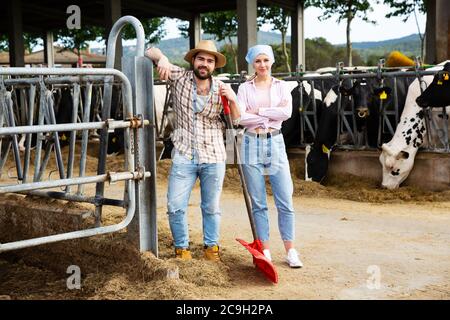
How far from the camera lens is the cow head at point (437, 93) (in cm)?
848

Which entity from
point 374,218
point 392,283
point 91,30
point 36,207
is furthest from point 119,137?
point 91,30

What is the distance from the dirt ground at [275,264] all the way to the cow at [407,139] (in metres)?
1.68

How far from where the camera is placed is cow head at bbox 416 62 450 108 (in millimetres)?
8477

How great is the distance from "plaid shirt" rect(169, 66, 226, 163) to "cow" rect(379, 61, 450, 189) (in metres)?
4.73

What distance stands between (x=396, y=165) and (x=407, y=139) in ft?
1.43

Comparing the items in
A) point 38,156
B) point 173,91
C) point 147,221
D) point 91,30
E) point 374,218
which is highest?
point 91,30

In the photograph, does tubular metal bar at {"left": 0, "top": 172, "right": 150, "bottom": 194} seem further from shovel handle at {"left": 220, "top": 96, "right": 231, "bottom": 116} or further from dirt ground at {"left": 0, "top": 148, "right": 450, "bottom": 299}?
shovel handle at {"left": 220, "top": 96, "right": 231, "bottom": 116}

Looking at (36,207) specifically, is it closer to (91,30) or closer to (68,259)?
(68,259)

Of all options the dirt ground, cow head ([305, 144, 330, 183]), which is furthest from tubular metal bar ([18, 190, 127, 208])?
cow head ([305, 144, 330, 183])

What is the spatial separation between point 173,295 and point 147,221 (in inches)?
29.5

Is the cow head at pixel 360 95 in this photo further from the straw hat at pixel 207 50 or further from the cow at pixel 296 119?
the straw hat at pixel 207 50

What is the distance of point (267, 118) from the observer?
4.59 m

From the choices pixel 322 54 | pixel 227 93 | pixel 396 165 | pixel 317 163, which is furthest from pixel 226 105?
pixel 322 54

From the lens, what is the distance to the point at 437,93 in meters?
8.55
